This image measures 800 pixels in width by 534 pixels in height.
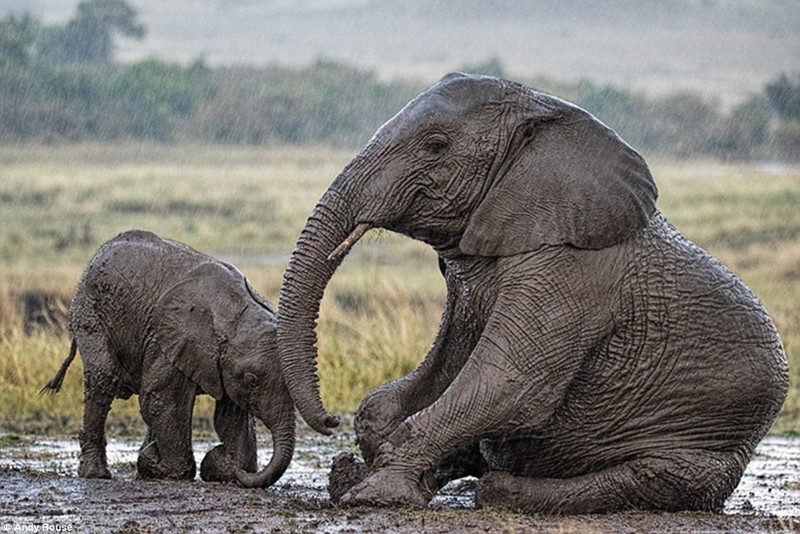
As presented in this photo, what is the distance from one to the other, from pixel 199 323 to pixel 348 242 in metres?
1.54

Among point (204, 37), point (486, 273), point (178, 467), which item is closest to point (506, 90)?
point (486, 273)

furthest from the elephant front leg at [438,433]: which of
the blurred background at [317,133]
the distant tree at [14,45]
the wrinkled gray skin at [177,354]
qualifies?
the distant tree at [14,45]

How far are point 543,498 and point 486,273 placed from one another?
1.09 metres

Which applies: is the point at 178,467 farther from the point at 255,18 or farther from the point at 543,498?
the point at 255,18

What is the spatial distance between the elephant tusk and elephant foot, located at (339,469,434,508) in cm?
100

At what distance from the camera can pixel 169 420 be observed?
915 centimetres

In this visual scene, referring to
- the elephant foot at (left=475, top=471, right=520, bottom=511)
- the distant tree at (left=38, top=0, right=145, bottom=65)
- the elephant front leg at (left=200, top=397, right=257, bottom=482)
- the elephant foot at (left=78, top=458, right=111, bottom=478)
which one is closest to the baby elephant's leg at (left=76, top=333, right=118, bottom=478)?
the elephant foot at (left=78, top=458, right=111, bottom=478)

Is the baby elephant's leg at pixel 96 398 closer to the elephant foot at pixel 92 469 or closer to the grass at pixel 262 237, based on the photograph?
the elephant foot at pixel 92 469

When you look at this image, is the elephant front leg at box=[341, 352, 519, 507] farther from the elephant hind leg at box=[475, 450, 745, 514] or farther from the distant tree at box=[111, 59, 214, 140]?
the distant tree at box=[111, 59, 214, 140]

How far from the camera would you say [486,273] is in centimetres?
818

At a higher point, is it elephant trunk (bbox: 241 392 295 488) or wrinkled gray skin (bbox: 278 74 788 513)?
wrinkled gray skin (bbox: 278 74 788 513)

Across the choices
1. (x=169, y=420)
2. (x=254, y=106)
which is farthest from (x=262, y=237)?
(x=169, y=420)

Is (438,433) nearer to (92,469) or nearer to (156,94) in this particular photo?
(92,469)

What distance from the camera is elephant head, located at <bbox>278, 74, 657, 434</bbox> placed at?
26.0ft
